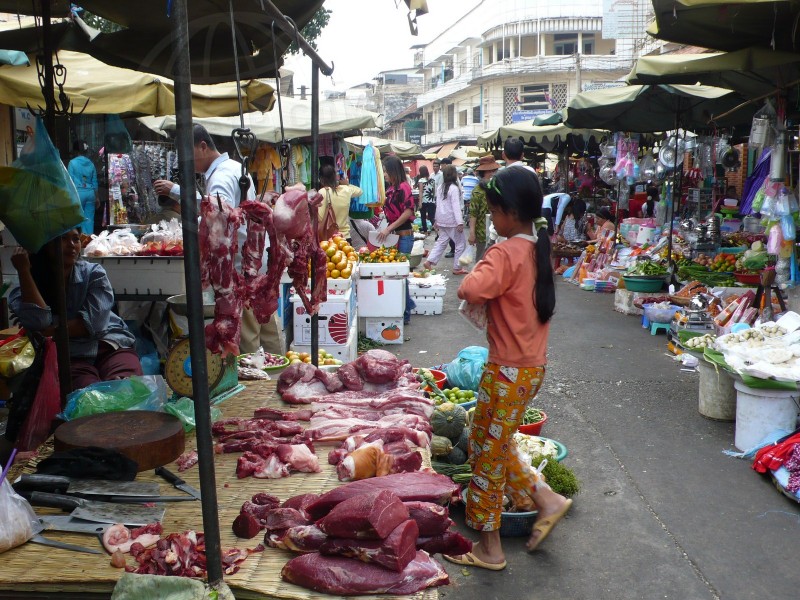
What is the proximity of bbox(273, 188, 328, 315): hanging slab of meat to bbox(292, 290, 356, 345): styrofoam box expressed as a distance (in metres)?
2.27

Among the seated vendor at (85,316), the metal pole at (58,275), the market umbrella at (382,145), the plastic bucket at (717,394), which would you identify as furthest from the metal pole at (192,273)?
the market umbrella at (382,145)

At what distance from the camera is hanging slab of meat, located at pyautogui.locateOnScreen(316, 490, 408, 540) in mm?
2773

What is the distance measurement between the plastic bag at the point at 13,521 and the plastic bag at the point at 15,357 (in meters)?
2.76

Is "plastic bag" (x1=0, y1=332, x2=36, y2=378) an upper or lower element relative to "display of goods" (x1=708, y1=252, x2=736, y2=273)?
lower

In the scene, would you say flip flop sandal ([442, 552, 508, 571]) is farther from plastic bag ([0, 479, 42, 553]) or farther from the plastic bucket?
the plastic bucket

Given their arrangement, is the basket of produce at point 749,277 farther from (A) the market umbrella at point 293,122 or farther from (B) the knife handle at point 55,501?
(B) the knife handle at point 55,501

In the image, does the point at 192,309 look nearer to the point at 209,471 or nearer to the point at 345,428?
the point at 209,471

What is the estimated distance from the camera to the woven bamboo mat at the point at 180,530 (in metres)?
2.65

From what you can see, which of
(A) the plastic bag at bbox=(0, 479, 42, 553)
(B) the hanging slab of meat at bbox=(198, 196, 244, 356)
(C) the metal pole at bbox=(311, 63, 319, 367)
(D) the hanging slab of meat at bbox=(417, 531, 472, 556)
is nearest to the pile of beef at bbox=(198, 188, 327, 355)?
(B) the hanging slab of meat at bbox=(198, 196, 244, 356)

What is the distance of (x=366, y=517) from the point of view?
9.11 feet

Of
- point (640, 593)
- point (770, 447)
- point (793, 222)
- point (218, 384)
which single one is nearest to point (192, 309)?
point (218, 384)

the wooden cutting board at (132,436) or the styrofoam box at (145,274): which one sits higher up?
the styrofoam box at (145,274)

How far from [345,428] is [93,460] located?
1405 mm

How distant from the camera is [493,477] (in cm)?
404
